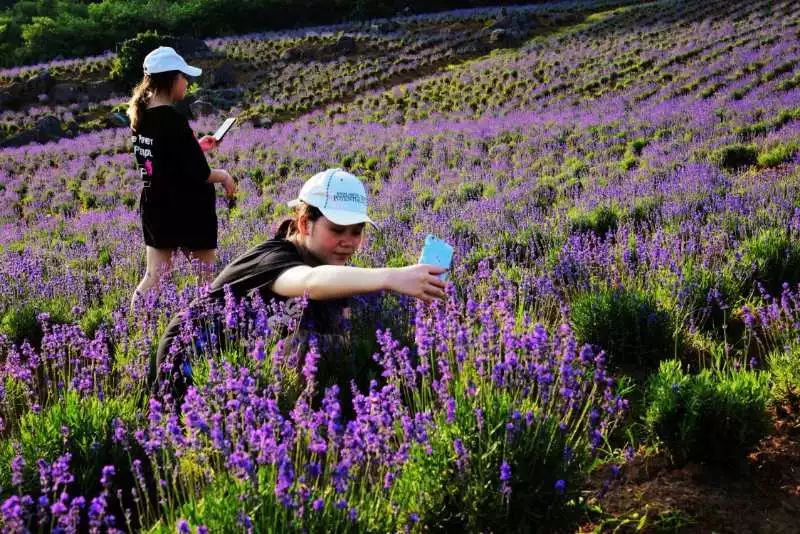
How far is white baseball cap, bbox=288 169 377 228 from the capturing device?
3359mm

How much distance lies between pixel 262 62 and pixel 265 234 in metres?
27.2

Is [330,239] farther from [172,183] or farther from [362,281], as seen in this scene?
[172,183]

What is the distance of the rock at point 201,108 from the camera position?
25.3m

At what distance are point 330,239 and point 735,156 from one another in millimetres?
7774

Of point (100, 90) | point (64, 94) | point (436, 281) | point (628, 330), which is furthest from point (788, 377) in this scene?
point (100, 90)

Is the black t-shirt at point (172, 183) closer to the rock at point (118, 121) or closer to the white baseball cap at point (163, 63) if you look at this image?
the white baseball cap at point (163, 63)

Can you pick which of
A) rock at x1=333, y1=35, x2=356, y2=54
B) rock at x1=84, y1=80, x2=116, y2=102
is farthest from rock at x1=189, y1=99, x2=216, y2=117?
rock at x1=333, y1=35, x2=356, y2=54

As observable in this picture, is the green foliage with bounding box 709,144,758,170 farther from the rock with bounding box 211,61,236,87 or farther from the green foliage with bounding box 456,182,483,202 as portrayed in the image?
the rock with bounding box 211,61,236,87

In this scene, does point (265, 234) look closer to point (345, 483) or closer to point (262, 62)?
point (345, 483)

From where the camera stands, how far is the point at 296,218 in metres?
3.69

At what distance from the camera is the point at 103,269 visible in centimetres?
693

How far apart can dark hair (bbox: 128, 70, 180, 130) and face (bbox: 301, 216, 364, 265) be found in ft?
5.92

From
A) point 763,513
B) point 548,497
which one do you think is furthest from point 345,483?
point 763,513

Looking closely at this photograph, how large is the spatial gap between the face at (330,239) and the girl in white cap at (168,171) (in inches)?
60.0
